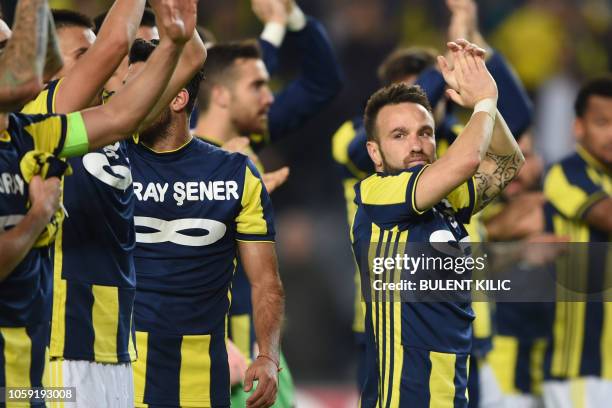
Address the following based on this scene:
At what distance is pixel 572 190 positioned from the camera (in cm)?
683

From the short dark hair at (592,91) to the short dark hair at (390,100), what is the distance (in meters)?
2.35

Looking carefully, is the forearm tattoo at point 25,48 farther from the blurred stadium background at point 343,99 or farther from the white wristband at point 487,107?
the blurred stadium background at point 343,99

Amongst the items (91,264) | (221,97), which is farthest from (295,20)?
(91,264)

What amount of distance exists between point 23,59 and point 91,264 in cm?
118

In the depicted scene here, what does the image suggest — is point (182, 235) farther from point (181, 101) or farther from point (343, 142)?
point (343, 142)

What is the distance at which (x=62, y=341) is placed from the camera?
4.39 m

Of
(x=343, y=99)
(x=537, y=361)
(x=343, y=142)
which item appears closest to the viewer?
(x=343, y=142)

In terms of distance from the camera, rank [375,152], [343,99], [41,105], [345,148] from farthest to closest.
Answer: [343,99], [345,148], [375,152], [41,105]

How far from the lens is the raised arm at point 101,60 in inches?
159

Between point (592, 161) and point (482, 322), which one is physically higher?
point (592, 161)

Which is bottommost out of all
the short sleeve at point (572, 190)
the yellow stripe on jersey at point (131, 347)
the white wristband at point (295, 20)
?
the yellow stripe on jersey at point (131, 347)

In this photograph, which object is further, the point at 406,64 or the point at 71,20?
the point at 406,64

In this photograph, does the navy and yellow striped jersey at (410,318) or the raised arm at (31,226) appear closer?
the raised arm at (31,226)

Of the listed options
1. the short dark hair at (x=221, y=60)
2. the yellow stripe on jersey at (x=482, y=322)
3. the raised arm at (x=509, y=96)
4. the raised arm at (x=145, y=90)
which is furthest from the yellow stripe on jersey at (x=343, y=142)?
the raised arm at (x=145, y=90)
